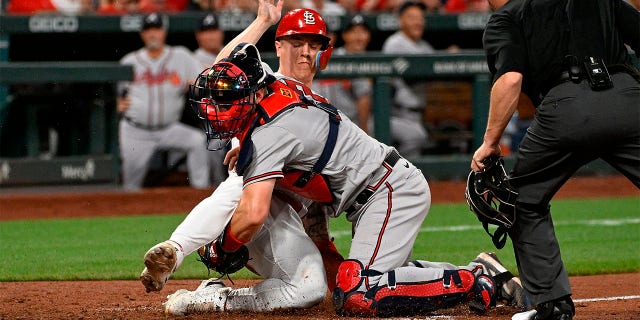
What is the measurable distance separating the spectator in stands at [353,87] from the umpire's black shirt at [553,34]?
6.75 m

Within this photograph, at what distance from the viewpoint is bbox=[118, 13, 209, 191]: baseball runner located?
1095 centimetres

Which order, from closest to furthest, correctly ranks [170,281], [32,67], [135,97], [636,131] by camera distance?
[636,131] → [170,281] → [32,67] → [135,97]

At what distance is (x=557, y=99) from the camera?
13.9 feet

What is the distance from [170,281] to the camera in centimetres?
609

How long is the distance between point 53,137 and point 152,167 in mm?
1122

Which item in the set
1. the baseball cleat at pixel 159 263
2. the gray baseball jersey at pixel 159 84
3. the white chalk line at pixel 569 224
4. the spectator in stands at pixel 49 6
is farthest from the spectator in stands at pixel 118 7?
the baseball cleat at pixel 159 263

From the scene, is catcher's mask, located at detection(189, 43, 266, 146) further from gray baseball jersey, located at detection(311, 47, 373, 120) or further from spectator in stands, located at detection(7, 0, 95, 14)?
spectator in stands, located at detection(7, 0, 95, 14)

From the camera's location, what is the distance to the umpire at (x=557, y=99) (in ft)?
13.7

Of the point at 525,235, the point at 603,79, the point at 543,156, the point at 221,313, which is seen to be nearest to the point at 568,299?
the point at 525,235

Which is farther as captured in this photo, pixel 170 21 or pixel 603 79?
pixel 170 21

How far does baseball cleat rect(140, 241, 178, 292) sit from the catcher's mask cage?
1.71 ft

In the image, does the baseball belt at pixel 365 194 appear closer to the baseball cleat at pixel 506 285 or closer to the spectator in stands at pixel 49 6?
the baseball cleat at pixel 506 285

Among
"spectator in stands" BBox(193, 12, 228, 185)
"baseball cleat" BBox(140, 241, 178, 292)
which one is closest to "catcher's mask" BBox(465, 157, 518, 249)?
"baseball cleat" BBox(140, 241, 178, 292)

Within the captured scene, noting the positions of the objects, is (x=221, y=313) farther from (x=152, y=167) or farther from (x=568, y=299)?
(x=152, y=167)
